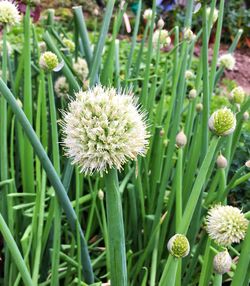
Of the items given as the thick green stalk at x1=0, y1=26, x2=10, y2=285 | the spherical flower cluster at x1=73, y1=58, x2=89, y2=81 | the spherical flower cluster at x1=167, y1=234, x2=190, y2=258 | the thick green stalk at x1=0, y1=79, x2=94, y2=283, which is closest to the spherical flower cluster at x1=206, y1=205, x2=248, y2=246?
the spherical flower cluster at x1=167, y1=234, x2=190, y2=258

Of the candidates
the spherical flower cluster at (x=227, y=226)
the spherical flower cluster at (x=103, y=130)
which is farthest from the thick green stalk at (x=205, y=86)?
the spherical flower cluster at (x=103, y=130)

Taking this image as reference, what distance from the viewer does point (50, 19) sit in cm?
137

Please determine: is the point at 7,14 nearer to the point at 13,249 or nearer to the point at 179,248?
the point at 13,249

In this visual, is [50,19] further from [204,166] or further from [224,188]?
[204,166]

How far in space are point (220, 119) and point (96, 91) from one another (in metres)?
0.17

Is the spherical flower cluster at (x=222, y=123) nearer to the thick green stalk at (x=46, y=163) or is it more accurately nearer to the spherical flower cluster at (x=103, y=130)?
the spherical flower cluster at (x=103, y=130)

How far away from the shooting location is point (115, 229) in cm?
67

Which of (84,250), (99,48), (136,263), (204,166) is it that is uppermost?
(99,48)

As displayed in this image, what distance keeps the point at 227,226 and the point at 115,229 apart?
0.18 metres

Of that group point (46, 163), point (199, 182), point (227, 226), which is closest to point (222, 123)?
point (199, 182)

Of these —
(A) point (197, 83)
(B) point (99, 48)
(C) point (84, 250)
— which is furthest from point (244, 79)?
(C) point (84, 250)

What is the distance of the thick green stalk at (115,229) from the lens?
2.05ft

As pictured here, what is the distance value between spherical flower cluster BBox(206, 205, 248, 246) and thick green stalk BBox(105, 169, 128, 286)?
0.47 ft

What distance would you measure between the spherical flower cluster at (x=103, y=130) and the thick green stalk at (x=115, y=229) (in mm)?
→ 23
